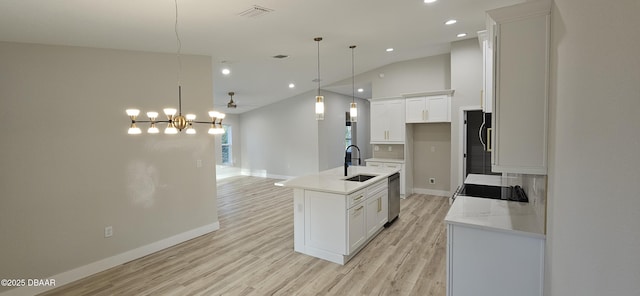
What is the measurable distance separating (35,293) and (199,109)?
2660mm

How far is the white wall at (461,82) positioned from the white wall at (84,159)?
4730 millimetres

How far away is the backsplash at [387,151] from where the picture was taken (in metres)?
6.69

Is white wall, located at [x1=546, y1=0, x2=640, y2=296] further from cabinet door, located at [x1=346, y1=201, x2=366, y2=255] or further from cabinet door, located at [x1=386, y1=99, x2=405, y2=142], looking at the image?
cabinet door, located at [x1=386, y1=99, x2=405, y2=142]

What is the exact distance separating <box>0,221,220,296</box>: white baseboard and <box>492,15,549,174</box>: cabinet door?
402cm

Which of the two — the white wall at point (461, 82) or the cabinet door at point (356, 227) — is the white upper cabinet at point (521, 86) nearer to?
the cabinet door at point (356, 227)

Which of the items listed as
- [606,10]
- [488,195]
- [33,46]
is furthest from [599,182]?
[33,46]

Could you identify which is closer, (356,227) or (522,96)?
Answer: (522,96)

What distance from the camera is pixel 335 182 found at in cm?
361

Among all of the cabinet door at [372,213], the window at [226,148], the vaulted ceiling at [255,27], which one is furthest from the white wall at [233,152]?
the cabinet door at [372,213]

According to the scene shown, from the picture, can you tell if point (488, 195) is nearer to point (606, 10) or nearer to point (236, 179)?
point (606, 10)

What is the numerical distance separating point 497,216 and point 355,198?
1520mm

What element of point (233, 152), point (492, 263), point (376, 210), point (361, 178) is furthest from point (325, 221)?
point (233, 152)

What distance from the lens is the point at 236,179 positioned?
934cm

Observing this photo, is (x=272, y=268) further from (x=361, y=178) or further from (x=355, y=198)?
(x=361, y=178)
